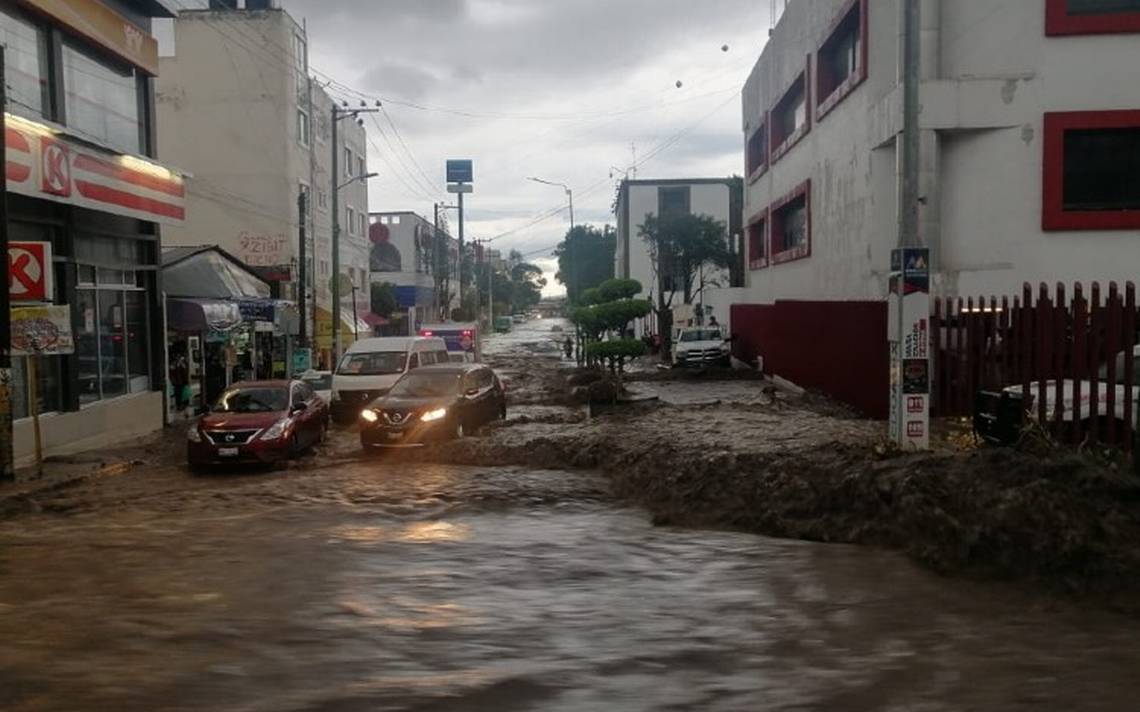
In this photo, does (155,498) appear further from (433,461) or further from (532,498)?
(532,498)

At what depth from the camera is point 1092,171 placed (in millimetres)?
17531

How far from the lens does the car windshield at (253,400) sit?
15.9 metres

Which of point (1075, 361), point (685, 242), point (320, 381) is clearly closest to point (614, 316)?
point (320, 381)

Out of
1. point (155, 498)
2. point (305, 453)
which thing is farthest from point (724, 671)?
point (305, 453)

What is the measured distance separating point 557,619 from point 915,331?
6833 millimetres

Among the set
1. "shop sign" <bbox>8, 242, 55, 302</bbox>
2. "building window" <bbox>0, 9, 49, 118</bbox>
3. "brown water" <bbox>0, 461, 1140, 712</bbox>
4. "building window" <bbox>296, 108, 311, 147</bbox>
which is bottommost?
"brown water" <bbox>0, 461, 1140, 712</bbox>

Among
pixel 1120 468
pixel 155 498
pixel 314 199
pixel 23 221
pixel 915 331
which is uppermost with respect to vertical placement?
pixel 314 199

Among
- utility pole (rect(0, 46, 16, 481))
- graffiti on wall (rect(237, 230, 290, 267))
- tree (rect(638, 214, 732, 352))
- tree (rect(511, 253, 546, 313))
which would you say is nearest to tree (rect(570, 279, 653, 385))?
tree (rect(638, 214, 732, 352))

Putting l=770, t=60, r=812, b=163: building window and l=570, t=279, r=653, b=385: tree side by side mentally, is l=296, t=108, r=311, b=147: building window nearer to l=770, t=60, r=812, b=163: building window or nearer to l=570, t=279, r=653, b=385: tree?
l=570, t=279, r=653, b=385: tree

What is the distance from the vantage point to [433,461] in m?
14.6

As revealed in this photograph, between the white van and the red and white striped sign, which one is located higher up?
the red and white striped sign

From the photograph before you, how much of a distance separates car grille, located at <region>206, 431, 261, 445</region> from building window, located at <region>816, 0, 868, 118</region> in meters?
14.7

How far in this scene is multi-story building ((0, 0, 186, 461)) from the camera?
1510 cm

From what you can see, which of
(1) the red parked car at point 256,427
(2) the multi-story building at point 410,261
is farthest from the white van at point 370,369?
(2) the multi-story building at point 410,261
